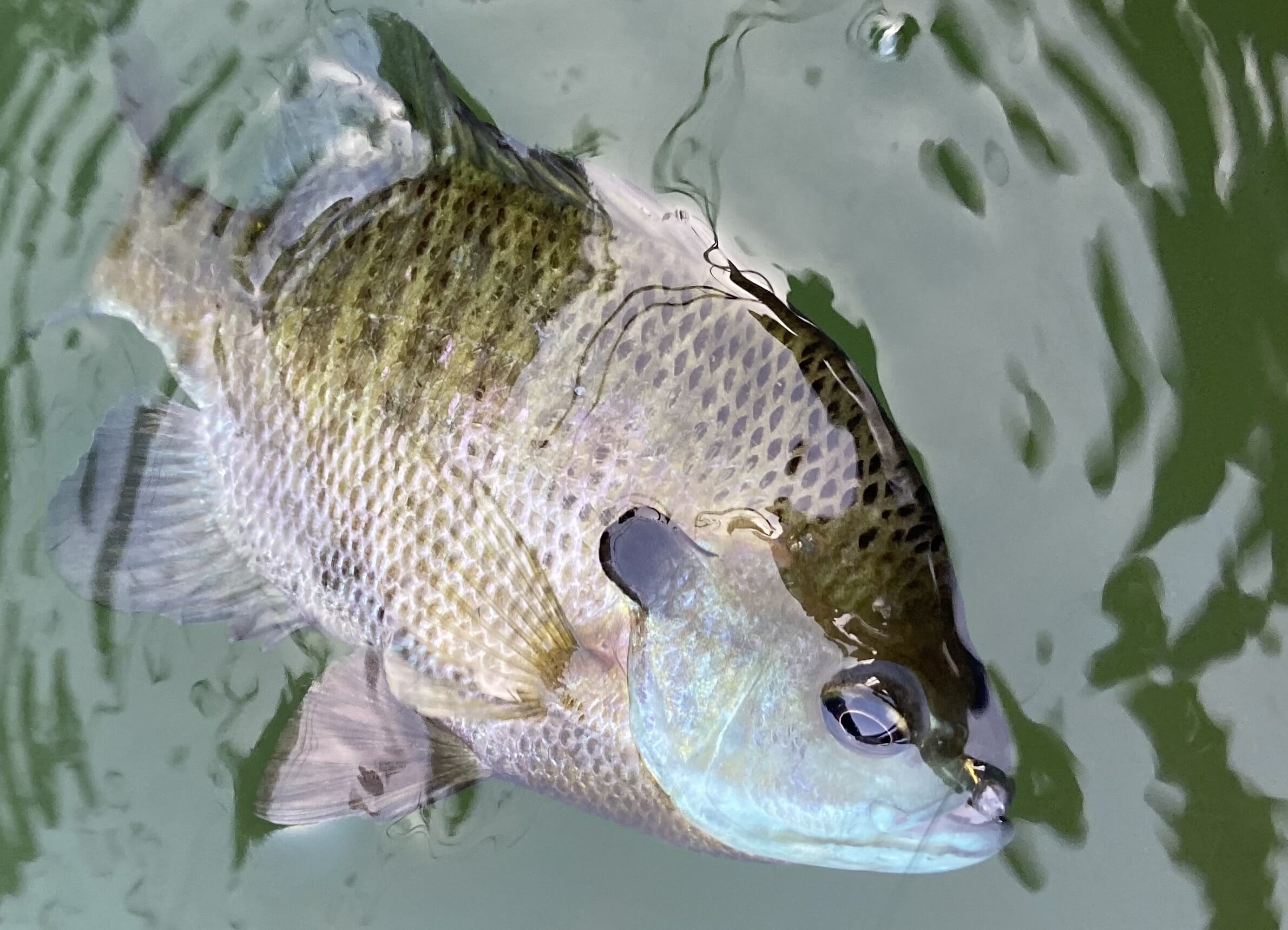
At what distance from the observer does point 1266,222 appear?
5.88 feet

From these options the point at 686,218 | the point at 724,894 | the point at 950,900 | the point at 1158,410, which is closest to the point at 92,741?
the point at 724,894

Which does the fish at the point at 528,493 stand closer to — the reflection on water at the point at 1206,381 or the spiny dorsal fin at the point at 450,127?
the spiny dorsal fin at the point at 450,127

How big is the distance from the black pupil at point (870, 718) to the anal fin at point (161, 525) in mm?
1029

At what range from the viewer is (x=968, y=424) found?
5.84 feet

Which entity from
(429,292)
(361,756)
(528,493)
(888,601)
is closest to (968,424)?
(888,601)

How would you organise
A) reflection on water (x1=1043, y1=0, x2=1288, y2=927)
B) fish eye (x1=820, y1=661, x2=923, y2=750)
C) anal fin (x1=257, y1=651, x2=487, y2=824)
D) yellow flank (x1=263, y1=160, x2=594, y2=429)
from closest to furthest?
fish eye (x1=820, y1=661, x2=923, y2=750)
yellow flank (x1=263, y1=160, x2=594, y2=429)
anal fin (x1=257, y1=651, x2=487, y2=824)
reflection on water (x1=1043, y1=0, x2=1288, y2=927)

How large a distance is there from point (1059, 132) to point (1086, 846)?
1375mm

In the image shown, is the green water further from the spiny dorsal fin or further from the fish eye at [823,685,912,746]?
the fish eye at [823,685,912,746]

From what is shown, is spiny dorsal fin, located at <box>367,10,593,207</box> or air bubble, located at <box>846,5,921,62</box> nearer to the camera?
spiny dorsal fin, located at <box>367,10,593,207</box>

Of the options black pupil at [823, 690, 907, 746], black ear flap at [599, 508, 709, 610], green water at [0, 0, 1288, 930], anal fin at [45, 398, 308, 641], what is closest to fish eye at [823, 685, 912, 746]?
black pupil at [823, 690, 907, 746]

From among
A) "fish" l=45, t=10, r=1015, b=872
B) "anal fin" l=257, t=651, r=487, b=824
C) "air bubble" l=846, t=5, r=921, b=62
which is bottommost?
"anal fin" l=257, t=651, r=487, b=824

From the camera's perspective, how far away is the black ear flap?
4.25ft

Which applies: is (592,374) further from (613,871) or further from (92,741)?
(92,741)

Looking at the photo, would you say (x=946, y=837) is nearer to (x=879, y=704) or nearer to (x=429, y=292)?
(x=879, y=704)
